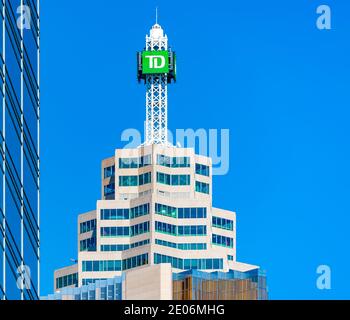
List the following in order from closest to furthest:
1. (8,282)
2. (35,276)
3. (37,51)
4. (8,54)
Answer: (8,282), (8,54), (35,276), (37,51)

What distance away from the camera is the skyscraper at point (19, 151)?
2112 inches

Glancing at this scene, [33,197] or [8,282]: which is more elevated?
[33,197]

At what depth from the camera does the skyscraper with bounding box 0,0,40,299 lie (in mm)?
53656

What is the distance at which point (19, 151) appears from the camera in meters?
59.7

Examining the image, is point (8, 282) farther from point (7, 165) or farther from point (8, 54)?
point (8, 54)

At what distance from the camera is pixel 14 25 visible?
196 feet
